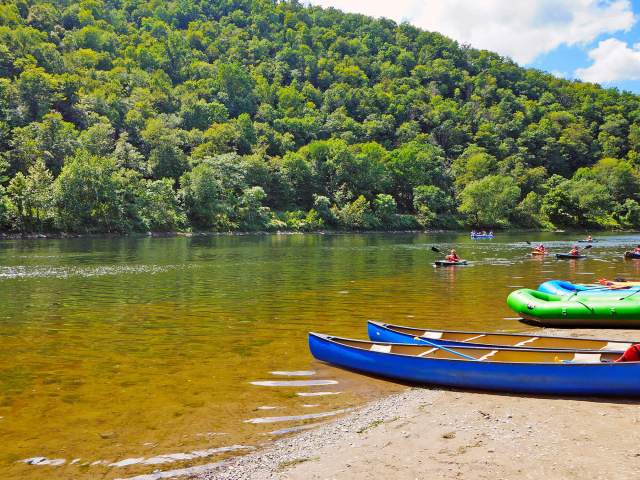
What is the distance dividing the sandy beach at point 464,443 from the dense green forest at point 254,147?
76258mm

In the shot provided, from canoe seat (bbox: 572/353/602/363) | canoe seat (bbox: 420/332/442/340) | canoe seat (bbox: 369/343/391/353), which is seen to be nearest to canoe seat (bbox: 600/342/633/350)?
canoe seat (bbox: 572/353/602/363)

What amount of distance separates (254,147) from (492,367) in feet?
444

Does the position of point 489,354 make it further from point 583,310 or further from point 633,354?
point 583,310

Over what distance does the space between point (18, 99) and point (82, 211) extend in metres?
46.9

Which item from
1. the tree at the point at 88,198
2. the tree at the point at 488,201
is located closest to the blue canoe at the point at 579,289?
the tree at the point at 88,198

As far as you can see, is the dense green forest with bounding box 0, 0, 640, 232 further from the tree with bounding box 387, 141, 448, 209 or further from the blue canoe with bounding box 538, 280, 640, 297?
the blue canoe with bounding box 538, 280, 640, 297

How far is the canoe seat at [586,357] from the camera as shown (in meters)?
11.3

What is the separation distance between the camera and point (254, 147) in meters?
141

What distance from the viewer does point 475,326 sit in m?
18.3

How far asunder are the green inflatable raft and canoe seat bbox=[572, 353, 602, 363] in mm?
7401

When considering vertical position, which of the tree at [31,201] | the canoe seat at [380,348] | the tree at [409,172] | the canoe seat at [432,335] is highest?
the tree at [409,172]

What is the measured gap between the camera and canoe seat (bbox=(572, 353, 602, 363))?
37.1 feet

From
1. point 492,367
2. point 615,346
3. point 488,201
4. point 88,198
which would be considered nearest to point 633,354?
point 615,346

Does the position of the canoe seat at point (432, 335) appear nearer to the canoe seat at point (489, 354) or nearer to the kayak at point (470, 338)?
the kayak at point (470, 338)
